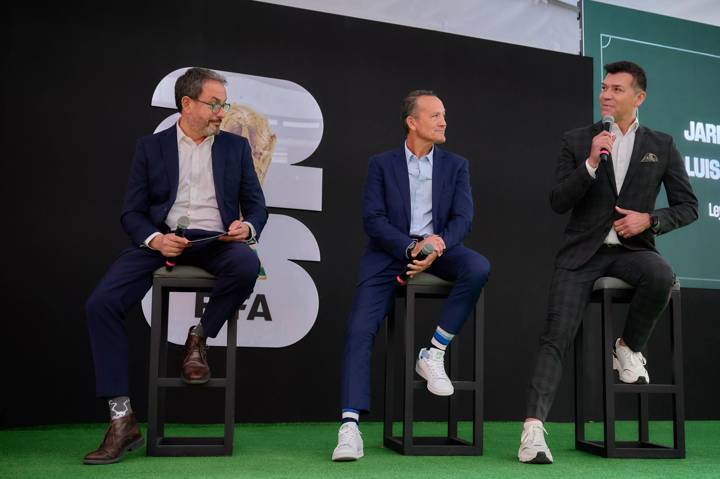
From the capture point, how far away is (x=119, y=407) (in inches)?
103

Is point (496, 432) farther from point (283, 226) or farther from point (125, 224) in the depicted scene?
point (125, 224)

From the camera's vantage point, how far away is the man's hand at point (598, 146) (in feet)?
9.23

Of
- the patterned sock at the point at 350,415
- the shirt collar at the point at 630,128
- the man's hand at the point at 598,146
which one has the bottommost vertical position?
the patterned sock at the point at 350,415

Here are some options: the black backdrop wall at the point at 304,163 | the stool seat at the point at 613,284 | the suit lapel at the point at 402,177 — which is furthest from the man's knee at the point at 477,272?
the black backdrop wall at the point at 304,163

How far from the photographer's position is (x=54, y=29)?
11.9 feet

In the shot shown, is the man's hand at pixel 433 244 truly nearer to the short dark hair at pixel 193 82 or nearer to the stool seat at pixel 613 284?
the stool seat at pixel 613 284

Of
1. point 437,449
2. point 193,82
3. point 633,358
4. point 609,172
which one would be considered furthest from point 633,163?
point 193,82

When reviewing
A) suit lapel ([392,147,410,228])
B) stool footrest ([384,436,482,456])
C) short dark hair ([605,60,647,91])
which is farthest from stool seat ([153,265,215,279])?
short dark hair ([605,60,647,91])

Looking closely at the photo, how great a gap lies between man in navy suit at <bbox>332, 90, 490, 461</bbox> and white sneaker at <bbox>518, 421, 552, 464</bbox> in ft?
1.04

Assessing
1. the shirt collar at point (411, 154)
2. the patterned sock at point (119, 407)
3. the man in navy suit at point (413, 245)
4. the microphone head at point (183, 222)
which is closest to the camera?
the patterned sock at point (119, 407)

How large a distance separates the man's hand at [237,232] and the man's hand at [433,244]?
0.62 m

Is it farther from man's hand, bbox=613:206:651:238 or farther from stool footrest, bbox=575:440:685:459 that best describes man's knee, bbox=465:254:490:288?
stool footrest, bbox=575:440:685:459

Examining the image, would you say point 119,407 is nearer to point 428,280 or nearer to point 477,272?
point 428,280

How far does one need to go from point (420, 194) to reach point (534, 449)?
1.08m
